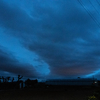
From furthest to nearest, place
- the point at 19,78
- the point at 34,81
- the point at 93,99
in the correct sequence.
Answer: the point at 34,81 → the point at 19,78 → the point at 93,99

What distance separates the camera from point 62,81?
8456 cm

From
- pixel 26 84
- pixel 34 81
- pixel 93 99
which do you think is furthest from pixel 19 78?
pixel 93 99

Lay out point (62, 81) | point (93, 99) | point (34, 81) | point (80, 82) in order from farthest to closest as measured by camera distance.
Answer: point (62, 81) → point (80, 82) → point (34, 81) → point (93, 99)

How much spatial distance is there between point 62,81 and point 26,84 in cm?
2616

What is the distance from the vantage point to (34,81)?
7188 centimetres

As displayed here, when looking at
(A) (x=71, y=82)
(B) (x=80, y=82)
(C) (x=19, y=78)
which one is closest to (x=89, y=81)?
(B) (x=80, y=82)

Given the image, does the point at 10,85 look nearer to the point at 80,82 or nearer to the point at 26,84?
the point at 26,84

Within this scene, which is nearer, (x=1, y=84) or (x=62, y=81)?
(x=1, y=84)

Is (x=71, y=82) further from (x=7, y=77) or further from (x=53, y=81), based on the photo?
(x=7, y=77)

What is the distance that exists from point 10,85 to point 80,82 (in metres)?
38.3

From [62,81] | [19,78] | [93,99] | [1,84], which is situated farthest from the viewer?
[62,81]

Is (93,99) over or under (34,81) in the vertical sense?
under

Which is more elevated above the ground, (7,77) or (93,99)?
(7,77)

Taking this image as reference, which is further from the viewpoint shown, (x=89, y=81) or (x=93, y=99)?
(x=89, y=81)
